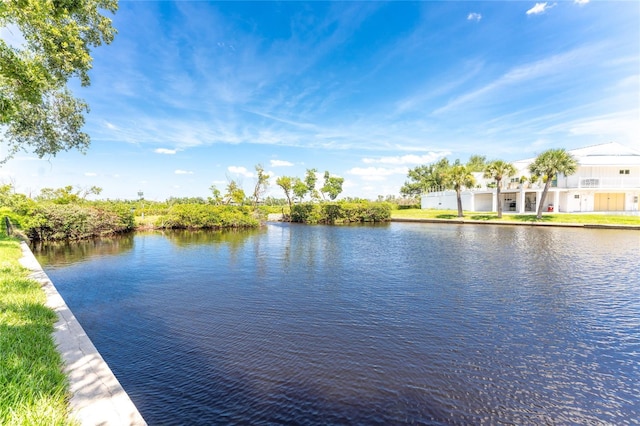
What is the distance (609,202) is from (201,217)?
48764 millimetres

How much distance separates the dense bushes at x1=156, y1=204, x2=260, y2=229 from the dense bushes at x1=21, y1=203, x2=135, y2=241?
4.93m

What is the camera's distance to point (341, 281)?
10.9 m

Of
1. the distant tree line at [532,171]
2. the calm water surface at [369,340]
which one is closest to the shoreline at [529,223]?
the distant tree line at [532,171]

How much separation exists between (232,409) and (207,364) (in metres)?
1.40

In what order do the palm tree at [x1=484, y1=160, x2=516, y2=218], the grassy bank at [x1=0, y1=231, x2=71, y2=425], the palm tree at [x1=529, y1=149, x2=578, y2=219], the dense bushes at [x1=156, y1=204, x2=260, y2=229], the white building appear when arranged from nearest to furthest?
the grassy bank at [x1=0, y1=231, x2=71, y2=425] → the dense bushes at [x1=156, y1=204, x2=260, y2=229] → the palm tree at [x1=529, y1=149, x2=578, y2=219] → the palm tree at [x1=484, y1=160, x2=516, y2=218] → the white building

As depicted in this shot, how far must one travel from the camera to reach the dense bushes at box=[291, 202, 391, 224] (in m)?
40.6

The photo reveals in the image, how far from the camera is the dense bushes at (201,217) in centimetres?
2958

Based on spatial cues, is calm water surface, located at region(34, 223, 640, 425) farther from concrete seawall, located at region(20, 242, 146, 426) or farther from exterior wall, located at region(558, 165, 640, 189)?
exterior wall, located at region(558, 165, 640, 189)

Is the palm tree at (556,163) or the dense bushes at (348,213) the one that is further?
the dense bushes at (348,213)

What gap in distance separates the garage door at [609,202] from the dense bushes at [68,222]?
5387cm

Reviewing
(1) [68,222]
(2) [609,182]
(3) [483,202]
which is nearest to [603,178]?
(2) [609,182]

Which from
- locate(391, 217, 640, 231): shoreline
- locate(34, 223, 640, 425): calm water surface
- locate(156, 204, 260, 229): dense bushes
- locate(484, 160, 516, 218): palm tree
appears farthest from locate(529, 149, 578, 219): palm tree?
locate(156, 204, 260, 229): dense bushes

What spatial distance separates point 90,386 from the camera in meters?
3.46

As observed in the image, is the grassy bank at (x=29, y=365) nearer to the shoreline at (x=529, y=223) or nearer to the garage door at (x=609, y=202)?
the shoreline at (x=529, y=223)
